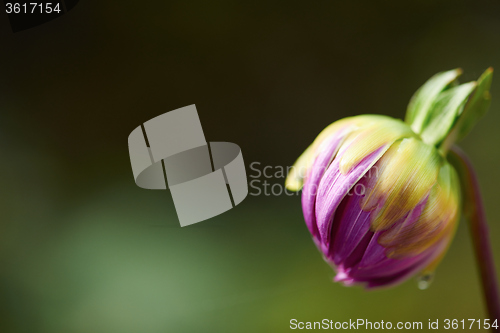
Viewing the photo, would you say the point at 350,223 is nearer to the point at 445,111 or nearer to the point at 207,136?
the point at 445,111

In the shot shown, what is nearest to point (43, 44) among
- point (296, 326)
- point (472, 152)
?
point (296, 326)

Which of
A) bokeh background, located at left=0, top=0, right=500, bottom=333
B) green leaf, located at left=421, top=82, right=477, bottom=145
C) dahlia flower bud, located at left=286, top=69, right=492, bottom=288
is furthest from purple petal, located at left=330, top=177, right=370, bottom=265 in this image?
bokeh background, located at left=0, top=0, right=500, bottom=333

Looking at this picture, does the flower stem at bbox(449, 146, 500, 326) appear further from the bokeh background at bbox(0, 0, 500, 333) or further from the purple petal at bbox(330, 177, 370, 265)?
the bokeh background at bbox(0, 0, 500, 333)

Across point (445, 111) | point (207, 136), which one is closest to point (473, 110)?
point (445, 111)

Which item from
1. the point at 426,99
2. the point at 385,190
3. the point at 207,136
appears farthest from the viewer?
the point at 207,136

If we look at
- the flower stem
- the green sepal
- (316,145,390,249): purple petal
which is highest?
the green sepal

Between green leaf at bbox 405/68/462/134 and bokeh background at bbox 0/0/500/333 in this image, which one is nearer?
green leaf at bbox 405/68/462/134

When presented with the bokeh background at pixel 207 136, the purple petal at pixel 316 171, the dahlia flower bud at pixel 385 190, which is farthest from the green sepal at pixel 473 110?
the bokeh background at pixel 207 136
